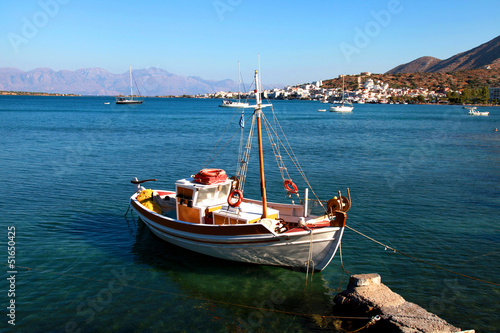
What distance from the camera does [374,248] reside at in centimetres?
1781

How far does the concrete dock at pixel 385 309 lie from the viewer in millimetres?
10453

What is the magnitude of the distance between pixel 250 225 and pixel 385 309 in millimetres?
5594

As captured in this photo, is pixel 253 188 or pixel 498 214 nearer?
pixel 498 214

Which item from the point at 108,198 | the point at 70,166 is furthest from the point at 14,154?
the point at 108,198

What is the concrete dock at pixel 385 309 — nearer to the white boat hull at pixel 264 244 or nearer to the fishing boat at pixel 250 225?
the white boat hull at pixel 264 244

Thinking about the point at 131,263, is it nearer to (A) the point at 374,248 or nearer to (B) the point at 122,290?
(B) the point at 122,290

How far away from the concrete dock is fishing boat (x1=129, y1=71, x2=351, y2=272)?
6.59 ft

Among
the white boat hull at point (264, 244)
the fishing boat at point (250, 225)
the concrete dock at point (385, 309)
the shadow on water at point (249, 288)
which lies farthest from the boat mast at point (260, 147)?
the concrete dock at point (385, 309)

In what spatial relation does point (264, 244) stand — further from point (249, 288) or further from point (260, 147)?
point (260, 147)

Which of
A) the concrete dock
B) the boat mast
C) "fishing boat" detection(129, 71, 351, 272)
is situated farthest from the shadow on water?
the boat mast

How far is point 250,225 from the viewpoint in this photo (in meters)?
14.6

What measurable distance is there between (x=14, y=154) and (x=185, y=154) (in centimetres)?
1858

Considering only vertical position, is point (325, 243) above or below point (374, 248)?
above

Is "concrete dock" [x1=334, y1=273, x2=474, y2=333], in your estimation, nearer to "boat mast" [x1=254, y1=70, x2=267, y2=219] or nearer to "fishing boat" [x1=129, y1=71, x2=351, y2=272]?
"fishing boat" [x1=129, y1=71, x2=351, y2=272]
